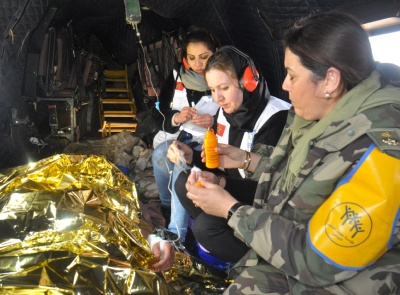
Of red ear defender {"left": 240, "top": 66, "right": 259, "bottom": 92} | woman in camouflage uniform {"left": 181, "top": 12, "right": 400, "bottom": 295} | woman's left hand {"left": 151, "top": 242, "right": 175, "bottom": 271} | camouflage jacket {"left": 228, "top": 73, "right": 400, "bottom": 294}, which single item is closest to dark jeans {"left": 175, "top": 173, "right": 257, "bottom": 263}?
woman's left hand {"left": 151, "top": 242, "right": 175, "bottom": 271}

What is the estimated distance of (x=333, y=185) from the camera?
120 centimetres

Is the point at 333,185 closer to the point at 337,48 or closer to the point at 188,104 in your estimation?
the point at 337,48

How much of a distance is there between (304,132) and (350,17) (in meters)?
0.42

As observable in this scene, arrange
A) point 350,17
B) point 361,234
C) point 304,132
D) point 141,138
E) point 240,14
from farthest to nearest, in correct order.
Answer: point 141,138
point 240,14
point 304,132
point 350,17
point 361,234

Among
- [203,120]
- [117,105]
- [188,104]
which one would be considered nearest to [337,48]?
[203,120]

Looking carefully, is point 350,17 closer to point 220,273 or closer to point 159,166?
point 220,273

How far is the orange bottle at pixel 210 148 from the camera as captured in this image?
201cm

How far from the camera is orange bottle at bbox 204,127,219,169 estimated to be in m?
2.01

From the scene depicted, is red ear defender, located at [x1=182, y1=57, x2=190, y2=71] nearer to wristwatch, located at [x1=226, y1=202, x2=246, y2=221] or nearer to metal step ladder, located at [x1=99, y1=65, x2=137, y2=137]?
wristwatch, located at [x1=226, y1=202, x2=246, y2=221]

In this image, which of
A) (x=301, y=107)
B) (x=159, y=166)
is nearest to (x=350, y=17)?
(x=301, y=107)

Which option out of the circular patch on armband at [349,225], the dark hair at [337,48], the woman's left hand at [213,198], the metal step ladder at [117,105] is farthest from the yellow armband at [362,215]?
the metal step ladder at [117,105]

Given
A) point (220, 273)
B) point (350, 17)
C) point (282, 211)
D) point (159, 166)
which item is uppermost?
point (350, 17)

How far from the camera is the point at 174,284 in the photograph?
1854 millimetres

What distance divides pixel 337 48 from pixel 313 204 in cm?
50
